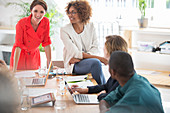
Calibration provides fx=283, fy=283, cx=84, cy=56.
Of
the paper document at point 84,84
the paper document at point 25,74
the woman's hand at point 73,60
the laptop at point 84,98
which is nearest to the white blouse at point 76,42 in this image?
the woman's hand at point 73,60

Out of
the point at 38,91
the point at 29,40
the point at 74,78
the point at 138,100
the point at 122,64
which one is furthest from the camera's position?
the point at 29,40

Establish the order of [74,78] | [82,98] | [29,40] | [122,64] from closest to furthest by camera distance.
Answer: [122,64], [82,98], [74,78], [29,40]

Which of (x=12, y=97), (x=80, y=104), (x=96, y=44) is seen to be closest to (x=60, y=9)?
(x=96, y=44)

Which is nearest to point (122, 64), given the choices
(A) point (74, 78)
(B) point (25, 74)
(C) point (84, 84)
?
(C) point (84, 84)

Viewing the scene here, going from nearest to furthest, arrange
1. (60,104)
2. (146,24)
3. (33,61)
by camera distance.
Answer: (60,104), (33,61), (146,24)

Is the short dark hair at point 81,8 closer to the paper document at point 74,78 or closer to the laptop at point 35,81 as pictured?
the paper document at point 74,78

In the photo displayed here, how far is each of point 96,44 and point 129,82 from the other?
1.77m

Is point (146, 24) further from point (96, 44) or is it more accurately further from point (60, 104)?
point (60, 104)

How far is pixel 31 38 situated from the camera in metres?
3.33

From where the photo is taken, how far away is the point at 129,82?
1.80m

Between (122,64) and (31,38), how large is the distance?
1.79m

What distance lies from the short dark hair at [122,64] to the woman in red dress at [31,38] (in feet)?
5.32

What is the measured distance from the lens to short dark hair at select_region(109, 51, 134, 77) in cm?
178

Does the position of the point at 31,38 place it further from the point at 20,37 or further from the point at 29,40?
the point at 20,37
